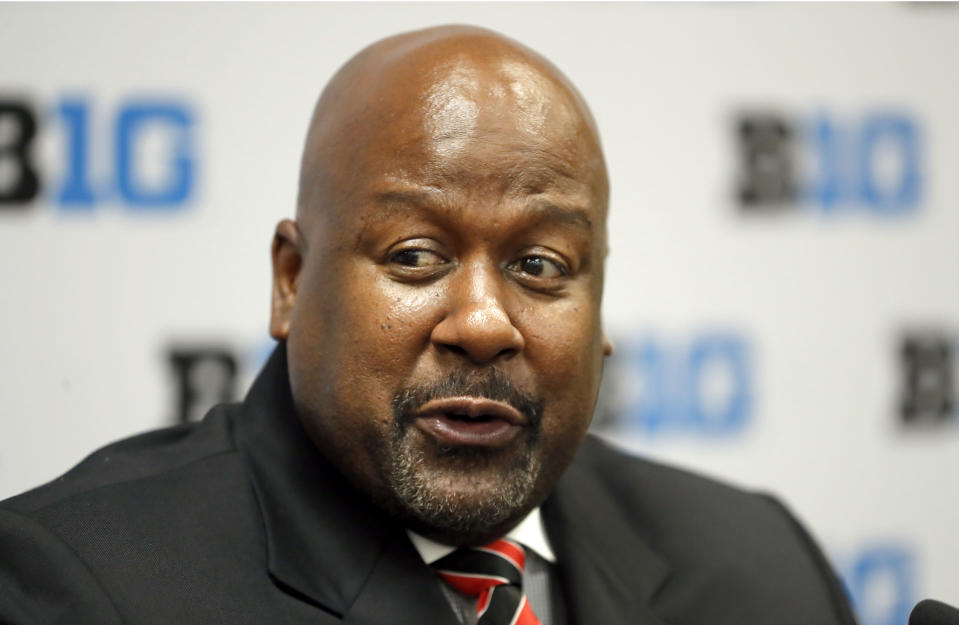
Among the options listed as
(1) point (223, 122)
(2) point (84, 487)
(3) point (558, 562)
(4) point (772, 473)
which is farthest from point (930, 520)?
(2) point (84, 487)

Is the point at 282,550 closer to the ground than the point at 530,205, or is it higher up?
closer to the ground

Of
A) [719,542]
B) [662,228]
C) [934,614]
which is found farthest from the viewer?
[662,228]

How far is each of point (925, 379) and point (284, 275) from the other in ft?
5.25

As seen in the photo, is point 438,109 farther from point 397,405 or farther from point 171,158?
point 171,158

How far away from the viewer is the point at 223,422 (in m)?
1.34

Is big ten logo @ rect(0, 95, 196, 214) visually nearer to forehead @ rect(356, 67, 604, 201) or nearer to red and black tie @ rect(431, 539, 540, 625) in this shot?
forehead @ rect(356, 67, 604, 201)

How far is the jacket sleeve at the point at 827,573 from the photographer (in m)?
1.43

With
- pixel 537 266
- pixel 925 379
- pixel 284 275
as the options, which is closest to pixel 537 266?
pixel 537 266

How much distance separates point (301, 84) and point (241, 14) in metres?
0.16

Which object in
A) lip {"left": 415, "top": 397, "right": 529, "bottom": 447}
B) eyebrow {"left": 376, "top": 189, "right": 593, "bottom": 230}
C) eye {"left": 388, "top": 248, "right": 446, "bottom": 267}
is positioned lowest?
lip {"left": 415, "top": 397, "right": 529, "bottom": 447}

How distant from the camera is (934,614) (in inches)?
37.7

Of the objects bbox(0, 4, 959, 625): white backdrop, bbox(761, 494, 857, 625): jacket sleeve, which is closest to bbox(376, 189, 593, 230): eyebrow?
bbox(761, 494, 857, 625): jacket sleeve

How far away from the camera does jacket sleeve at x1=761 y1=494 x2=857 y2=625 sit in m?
1.43

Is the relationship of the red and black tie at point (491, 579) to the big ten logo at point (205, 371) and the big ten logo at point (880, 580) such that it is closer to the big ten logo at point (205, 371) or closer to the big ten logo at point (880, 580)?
the big ten logo at point (205, 371)
